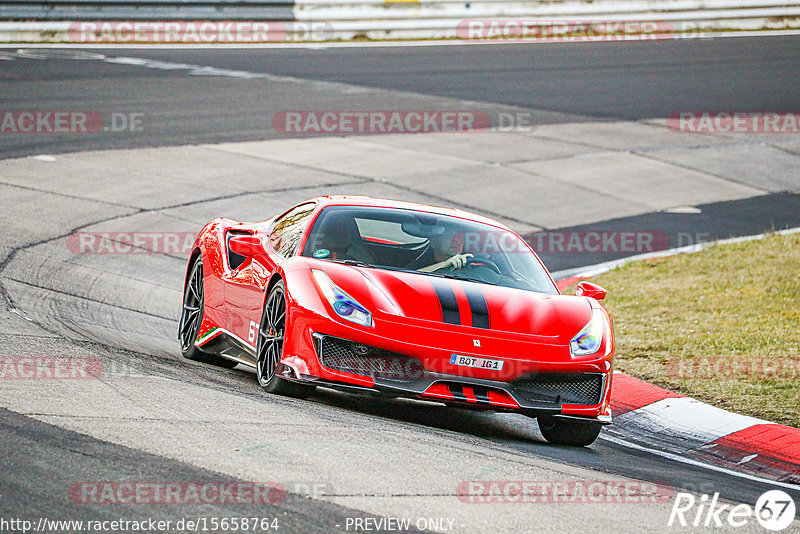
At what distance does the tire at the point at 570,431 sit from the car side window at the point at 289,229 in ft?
6.46

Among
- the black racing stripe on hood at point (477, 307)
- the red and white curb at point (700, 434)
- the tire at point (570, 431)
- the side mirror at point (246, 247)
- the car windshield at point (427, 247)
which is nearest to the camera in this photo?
the black racing stripe on hood at point (477, 307)

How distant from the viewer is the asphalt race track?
4.90 meters

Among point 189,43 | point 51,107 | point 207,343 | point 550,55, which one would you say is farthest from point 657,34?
point 207,343

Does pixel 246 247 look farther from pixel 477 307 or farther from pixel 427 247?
pixel 477 307

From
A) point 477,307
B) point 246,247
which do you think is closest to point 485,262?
point 477,307

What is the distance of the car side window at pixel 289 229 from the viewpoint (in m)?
7.71

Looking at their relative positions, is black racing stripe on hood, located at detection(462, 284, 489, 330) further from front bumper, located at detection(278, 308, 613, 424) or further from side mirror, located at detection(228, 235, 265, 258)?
side mirror, located at detection(228, 235, 265, 258)

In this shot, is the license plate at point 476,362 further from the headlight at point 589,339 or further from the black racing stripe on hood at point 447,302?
the headlight at point 589,339

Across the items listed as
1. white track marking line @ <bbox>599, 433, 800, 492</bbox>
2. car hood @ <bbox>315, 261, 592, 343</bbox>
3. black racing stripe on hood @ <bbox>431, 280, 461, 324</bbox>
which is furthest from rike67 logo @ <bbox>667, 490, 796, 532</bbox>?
black racing stripe on hood @ <bbox>431, 280, 461, 324</bbox>

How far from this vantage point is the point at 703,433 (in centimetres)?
739

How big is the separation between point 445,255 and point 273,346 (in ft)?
→ 4.28

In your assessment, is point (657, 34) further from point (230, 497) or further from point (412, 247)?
point (230, 497)

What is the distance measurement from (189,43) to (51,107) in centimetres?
1006

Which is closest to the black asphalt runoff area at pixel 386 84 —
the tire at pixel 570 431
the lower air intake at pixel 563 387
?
the tire at pixel 570 431
